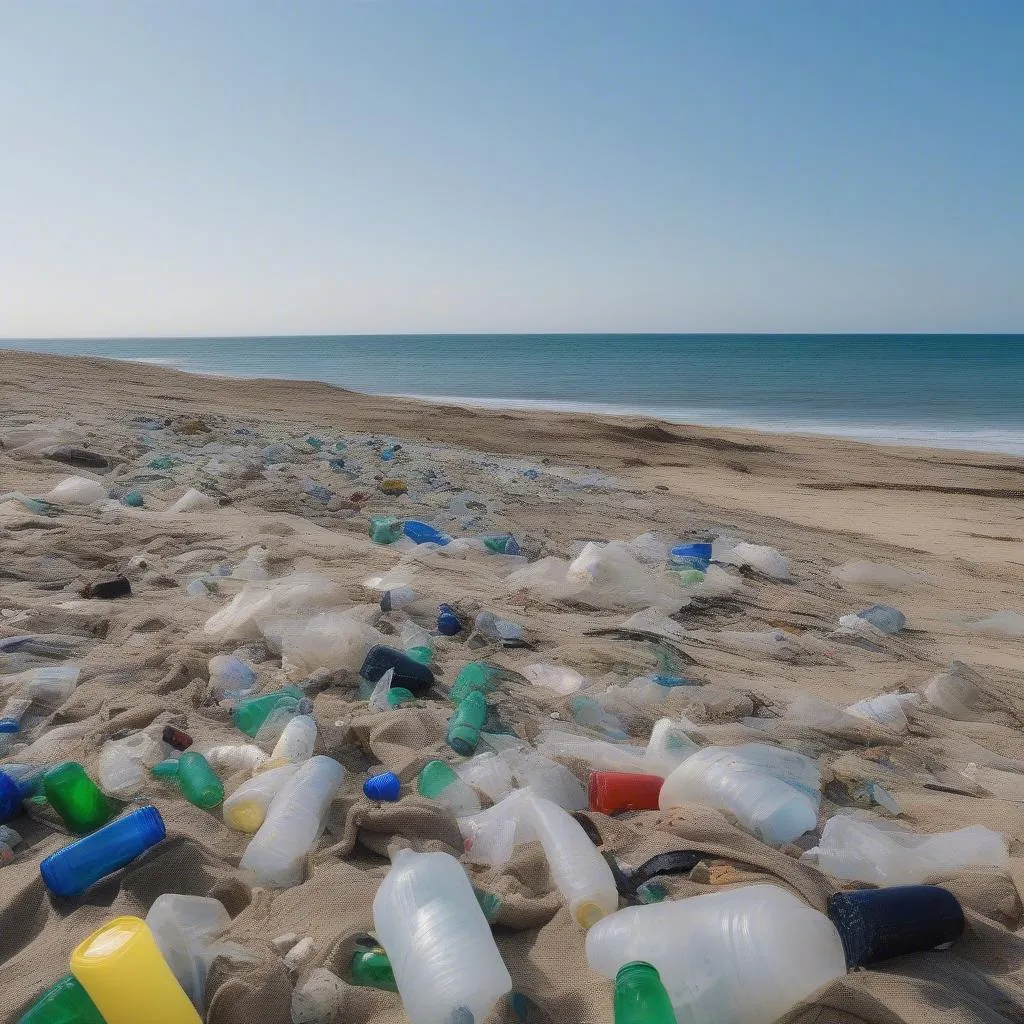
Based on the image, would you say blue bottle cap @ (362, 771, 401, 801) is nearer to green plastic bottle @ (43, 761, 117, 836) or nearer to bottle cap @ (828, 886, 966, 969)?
green plastic bottle @ (43, 761, 117, 836)

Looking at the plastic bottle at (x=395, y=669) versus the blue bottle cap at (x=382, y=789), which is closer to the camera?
the blue bottle cap at (x=382, y=789)

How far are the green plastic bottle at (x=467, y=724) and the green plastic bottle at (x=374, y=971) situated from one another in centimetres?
72

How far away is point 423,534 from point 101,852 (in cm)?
270

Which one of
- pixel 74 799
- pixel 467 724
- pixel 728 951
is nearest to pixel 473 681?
pixel 467 724

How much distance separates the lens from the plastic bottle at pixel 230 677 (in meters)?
2.19

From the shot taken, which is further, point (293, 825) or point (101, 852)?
point (293, 825)

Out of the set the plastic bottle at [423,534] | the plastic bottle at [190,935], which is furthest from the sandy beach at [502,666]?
the plastic bottle at [423,534]

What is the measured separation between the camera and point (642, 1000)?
1.01m

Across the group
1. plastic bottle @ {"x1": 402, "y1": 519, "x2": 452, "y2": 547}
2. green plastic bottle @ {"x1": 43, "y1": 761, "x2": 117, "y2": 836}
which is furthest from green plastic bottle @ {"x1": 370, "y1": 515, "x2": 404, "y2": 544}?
green plastic bottle @ {"x1": 43, "y1": 761, "x2": 117, "y2": 836}

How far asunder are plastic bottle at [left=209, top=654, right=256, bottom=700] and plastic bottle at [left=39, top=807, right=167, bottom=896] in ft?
2.26

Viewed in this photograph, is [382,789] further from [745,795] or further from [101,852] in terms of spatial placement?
[745,795]

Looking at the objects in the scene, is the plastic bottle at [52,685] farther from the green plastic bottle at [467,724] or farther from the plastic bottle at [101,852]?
the green plastic bottle at [467,724]

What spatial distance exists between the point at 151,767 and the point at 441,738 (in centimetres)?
64

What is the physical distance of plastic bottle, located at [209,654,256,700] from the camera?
2192mm
